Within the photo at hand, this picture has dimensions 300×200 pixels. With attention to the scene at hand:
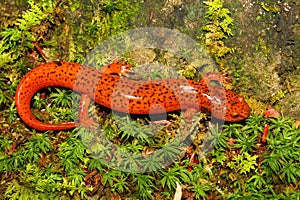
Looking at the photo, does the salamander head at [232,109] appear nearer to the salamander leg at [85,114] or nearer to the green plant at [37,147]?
the salamander leg at [85,114]

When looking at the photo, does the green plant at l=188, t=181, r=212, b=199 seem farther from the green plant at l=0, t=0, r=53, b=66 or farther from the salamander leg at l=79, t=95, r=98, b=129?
the green plant at l=0, t=0, r=53, b=66

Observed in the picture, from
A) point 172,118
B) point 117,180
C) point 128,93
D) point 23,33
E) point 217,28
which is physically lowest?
point 117,180

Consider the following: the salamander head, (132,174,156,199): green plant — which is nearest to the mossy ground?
(132,174,156,199): green plant

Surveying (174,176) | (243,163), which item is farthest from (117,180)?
(243,163)

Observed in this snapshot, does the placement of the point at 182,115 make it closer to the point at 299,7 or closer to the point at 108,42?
the point at 108,42

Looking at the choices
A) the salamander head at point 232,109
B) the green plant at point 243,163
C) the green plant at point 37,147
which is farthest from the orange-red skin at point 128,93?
the green plant at point 243,163

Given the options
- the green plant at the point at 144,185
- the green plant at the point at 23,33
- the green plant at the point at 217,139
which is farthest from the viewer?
the green plant at the point at 23,33

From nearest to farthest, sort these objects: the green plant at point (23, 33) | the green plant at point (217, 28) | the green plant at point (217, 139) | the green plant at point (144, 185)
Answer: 1. the green plant at point (144, 185)
2. the green plant at point (217, 139)
3. the green plant at point (217, 28)
4. the green plant at point (23, 33)

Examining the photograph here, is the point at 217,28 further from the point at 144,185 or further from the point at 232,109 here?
the point at 144,185
